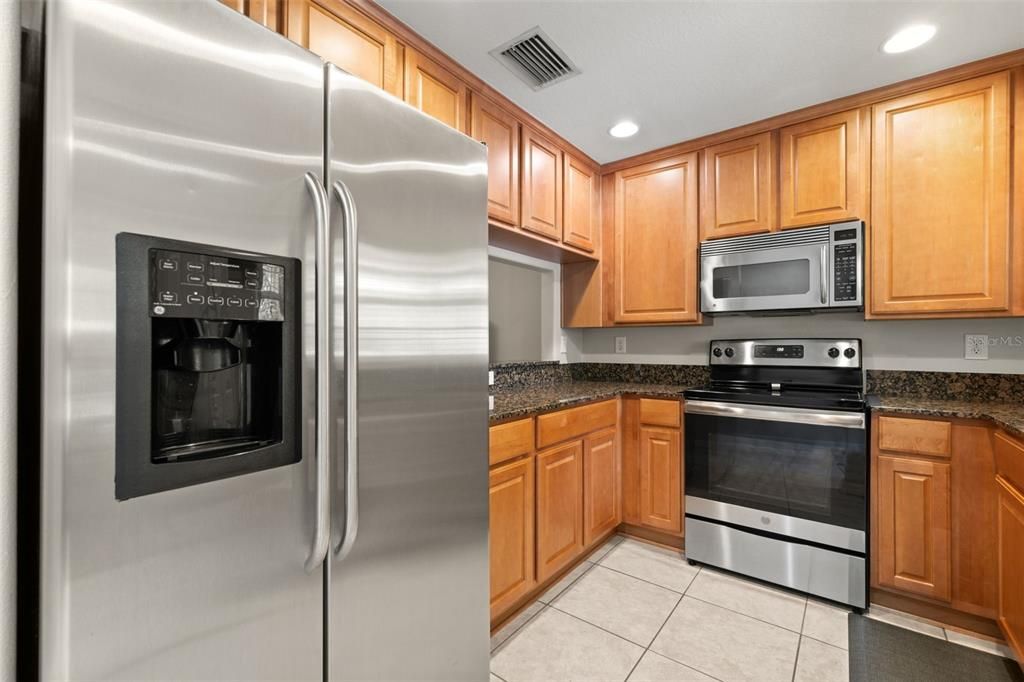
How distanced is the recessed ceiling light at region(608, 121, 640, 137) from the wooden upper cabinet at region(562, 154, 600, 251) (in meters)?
0.30

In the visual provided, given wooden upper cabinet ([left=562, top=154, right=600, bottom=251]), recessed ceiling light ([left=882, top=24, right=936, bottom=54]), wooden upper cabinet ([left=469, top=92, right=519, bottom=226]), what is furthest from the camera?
wooden upper cabinet ([left=562, top=154, right=600, bottom=251])

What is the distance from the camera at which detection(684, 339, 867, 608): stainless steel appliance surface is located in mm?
2127

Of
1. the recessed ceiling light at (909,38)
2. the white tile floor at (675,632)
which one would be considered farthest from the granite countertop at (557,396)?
the recessed ceiling light at (909,38)

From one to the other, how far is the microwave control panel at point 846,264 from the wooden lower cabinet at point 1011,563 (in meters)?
0.97

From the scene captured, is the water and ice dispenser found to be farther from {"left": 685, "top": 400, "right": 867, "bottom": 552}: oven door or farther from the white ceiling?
{"left": 685, "top": 400, "right": 867, "bottom": 552}: oven door

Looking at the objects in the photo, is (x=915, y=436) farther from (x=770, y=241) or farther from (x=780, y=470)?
(x=770, y=241)

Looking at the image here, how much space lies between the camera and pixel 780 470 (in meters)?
2.29

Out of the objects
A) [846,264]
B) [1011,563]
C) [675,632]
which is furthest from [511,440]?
[846,264]

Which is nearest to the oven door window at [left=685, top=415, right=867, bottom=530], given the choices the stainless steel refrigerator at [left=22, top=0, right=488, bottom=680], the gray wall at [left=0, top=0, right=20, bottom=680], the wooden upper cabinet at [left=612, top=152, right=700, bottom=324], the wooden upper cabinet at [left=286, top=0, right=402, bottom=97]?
the wooden upper cabinet at [left=612, top=152, right=700, bottom=324]

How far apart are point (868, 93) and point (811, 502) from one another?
78.6 inches

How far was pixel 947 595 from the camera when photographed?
1957mm

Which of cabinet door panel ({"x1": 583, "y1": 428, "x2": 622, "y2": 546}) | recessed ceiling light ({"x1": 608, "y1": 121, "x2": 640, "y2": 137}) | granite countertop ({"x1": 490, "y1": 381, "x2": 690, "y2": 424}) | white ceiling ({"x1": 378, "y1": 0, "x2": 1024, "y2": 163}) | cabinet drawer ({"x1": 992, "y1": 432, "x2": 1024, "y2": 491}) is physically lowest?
cabinet door panel ({"x1": 583, "y1": 428, "x2": 622, "y2": 546})

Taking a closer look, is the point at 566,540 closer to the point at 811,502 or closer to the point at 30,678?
the point at 811,502

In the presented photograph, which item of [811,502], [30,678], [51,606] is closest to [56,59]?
[51,606]
